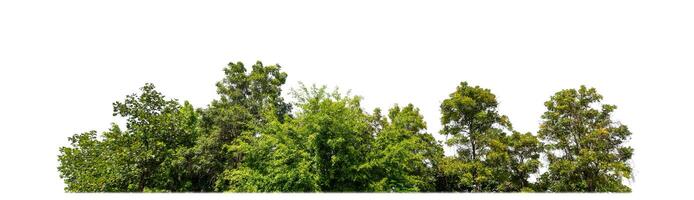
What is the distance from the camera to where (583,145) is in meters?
20.0

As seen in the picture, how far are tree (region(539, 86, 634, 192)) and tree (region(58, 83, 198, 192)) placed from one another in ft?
60.1

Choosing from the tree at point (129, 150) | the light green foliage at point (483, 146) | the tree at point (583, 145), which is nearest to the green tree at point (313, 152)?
the tree at point (129, 150)

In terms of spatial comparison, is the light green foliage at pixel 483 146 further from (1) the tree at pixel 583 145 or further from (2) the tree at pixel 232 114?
(2) the tree at pixel 232 114

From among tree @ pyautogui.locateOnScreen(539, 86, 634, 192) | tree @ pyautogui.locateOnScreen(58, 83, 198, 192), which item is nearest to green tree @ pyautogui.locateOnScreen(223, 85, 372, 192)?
tree @ pyautogui.locateOnScreen(58, 83, 198, 192)

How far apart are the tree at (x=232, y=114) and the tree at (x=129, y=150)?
5.77 meters

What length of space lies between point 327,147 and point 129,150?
25.2 ft

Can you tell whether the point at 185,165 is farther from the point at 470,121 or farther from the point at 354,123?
the point at 470,121

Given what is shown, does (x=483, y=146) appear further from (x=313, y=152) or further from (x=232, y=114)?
(x=232, y=114)

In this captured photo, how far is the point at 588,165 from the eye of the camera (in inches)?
765

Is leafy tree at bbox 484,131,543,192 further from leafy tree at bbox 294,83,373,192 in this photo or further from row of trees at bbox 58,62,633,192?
leafy tree at bbox 294,83,373,192

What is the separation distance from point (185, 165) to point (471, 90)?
17.5 m

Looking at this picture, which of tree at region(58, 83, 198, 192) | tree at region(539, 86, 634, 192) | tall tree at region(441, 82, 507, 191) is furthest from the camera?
tall tree at region(441, 82, 507, 191)

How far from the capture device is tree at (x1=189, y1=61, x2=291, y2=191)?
2350cm
